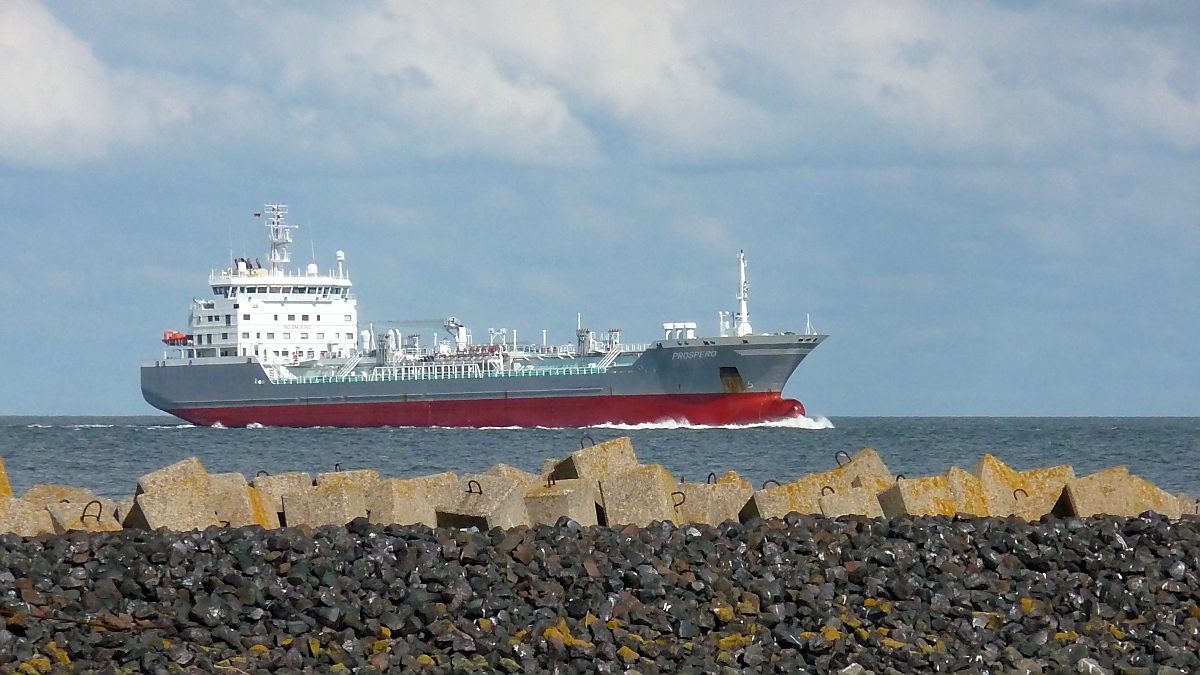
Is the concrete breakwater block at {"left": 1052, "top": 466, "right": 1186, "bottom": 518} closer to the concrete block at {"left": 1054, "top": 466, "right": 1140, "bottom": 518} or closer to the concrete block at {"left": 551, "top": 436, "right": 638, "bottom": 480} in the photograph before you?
the concrete block at {"left": 1054, "top": 466, "right": 1140, "bottom": 518}

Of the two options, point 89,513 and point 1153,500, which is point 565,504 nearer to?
point 89,513

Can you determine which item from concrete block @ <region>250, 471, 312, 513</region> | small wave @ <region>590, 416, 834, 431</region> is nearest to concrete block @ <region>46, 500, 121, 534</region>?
concrete block @ <region>250, 471, 312, 513</region>

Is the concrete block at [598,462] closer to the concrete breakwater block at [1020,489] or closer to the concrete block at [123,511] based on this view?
the concrete breakwater block at [1020,489]

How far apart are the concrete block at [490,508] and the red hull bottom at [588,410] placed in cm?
3628

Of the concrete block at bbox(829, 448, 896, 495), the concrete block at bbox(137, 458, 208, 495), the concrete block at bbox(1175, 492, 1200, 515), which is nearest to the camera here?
the concrete block at bbox(137, 458, 208, 495)

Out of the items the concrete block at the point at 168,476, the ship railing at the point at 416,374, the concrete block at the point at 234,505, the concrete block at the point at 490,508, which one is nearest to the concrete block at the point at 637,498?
the concrete block at the point at 490,508

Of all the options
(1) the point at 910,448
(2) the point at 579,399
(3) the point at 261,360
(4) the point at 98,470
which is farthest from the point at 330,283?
(4) the point at 98,470

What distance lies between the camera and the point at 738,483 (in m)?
9.58

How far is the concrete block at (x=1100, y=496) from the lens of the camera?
30.6 ft

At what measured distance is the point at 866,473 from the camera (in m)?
11.0

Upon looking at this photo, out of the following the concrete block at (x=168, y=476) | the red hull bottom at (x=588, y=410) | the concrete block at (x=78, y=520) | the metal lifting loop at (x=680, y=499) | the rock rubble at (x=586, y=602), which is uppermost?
the red hull bottom at (x=588, y=410)

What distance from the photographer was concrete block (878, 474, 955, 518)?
29.5 ft

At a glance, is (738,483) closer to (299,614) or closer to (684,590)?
(684,590)

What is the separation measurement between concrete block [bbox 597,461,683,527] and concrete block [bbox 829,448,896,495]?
5.89 ft
